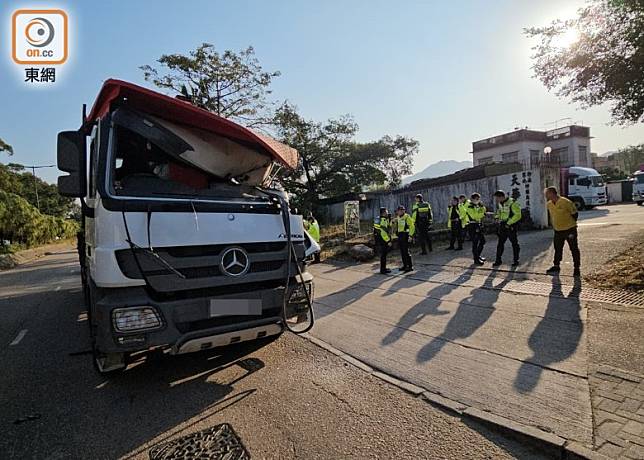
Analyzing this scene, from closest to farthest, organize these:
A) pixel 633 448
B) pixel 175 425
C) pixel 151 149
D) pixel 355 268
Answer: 1. pixel 633 448
2. pixel 175 425
3. pixel 151 149
4. pixel 355 268

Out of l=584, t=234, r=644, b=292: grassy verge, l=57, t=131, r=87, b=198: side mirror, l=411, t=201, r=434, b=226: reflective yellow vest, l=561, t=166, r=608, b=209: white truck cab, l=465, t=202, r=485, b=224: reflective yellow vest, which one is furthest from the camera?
l=561, t=166, r=608, b=209: white truck cab

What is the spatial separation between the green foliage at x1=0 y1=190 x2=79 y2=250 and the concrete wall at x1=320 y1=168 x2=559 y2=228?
24.0m

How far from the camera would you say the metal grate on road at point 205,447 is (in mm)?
2674

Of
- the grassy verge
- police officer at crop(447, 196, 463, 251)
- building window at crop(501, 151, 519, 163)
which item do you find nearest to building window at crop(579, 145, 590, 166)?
building window at crop(501, 151, 519, 163)

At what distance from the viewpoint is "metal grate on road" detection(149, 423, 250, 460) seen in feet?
8.77

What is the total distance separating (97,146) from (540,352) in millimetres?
4843

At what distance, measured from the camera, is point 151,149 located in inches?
153

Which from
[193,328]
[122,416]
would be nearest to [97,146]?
[193,328]

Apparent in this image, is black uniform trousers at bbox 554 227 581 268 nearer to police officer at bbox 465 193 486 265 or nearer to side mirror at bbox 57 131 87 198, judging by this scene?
police officer at bbox 465 193 486 265

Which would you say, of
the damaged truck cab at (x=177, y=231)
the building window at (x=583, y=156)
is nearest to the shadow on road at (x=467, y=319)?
the damaged truck cab at (x=177, y=231)

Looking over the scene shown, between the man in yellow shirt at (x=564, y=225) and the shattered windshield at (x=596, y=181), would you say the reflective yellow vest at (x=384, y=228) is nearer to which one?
the man in yellow shirt at (x=564, y=225)

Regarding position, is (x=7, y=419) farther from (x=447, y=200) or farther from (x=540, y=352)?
(x=447, y=200)

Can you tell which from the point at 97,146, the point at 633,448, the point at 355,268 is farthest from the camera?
the point at 355,268

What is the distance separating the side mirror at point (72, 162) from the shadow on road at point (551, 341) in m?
4.46
